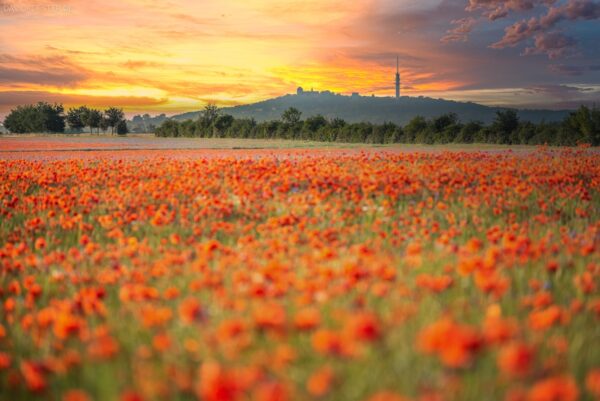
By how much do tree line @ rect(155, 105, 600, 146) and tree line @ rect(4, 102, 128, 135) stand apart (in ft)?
→ 175

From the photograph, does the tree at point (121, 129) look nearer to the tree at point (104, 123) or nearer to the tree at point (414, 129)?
the tree at point (104, 123)

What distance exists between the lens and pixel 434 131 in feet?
194

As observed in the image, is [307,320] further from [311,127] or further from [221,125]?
[221,125]

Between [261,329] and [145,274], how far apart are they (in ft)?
7.84

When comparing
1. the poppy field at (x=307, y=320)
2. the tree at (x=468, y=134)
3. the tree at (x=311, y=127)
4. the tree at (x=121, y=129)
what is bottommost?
the poppy field at (x=307, y=320)

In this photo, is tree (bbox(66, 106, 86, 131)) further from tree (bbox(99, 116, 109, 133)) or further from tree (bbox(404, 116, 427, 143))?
tree (bbox(404, 116, 427, 143))

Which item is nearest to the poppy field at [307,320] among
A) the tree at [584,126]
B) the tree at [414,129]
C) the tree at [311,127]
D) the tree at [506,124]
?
the tree at [584,126]

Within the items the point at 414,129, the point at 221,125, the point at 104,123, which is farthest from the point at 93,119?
the point at 414,129

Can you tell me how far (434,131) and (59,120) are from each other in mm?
115363

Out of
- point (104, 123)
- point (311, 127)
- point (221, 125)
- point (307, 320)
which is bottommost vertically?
point (307, 320)

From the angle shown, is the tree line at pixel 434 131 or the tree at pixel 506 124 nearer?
the tree line at pixel 434 131

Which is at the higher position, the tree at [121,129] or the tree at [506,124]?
the tree at [121,129]

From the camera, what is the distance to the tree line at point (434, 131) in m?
43.0

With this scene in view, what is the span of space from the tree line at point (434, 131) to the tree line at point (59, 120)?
2099 inches
